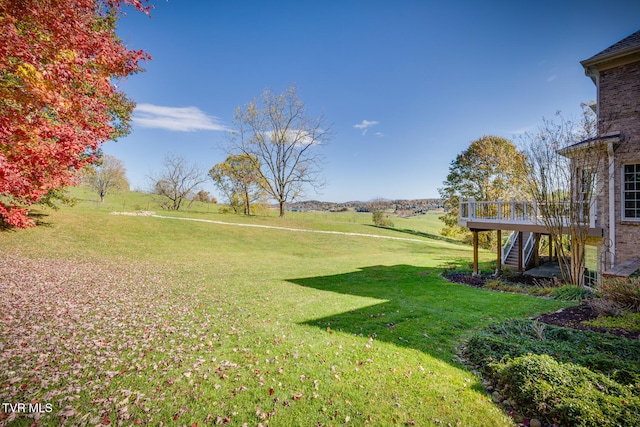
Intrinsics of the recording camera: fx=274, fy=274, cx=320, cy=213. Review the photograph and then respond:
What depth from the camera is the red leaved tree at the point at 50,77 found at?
4.69 m

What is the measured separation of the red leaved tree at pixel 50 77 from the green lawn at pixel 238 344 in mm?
3303

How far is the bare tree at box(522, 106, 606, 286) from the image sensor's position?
920 cm

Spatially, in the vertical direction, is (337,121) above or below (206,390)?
above

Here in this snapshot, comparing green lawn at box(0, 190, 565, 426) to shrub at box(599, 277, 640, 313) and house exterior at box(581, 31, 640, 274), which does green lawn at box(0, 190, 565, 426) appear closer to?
shrub at box(599, 277, 640, 313)

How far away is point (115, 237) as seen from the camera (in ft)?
56.5

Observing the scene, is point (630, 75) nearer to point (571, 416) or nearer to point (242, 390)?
point (571, 416)

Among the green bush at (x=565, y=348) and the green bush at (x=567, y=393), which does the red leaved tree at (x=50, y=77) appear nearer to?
the green bush at (x=567, y=393)

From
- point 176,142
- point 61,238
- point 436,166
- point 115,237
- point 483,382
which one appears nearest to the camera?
point 483,382

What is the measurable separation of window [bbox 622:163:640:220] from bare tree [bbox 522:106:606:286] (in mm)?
661

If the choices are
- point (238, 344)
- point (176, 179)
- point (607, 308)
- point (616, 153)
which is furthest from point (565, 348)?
point (176, 179)

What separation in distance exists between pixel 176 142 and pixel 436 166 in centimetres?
3128

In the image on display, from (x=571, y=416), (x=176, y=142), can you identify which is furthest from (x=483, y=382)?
(x=176, y=142)

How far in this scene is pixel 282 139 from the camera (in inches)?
1195

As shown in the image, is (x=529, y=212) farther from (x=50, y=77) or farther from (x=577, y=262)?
(x=50, y=77)
